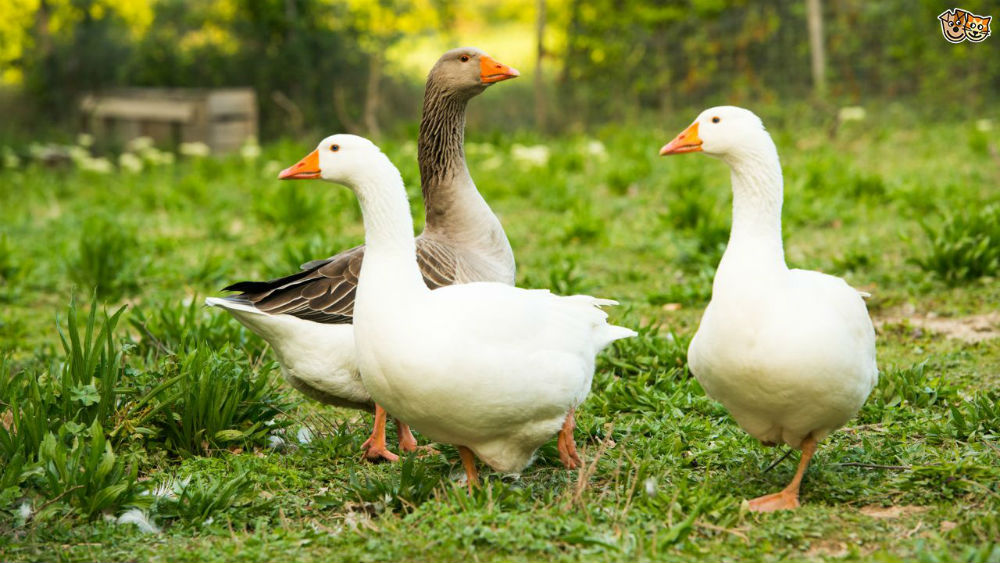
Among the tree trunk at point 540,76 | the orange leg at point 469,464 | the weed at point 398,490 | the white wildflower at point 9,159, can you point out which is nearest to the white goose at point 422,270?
the orange leg at point 469,464

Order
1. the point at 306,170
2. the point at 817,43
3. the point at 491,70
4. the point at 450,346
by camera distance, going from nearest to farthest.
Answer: the point at 450,346, the point at 306,170, the point at 491,70, the point at 817,43

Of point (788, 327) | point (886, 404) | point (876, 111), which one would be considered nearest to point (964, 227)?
point (886, 404)

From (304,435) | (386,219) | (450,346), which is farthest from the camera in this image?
(304,435)

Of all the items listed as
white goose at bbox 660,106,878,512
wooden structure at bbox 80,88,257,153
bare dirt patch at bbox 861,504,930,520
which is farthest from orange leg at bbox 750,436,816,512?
wooden structure at bbox 80,88,257,153

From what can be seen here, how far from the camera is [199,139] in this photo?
15.0 metres

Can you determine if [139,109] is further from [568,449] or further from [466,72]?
[568,449]

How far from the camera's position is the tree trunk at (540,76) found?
49.0ft

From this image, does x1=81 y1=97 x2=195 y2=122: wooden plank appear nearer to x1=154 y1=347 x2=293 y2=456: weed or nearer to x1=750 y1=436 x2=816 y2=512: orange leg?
x1=154 y1=347 x2=293 y2=456: weed

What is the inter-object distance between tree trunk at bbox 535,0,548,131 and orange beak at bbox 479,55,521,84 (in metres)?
10.4

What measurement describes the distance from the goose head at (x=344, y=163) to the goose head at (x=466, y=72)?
1.68m

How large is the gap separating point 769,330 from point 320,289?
6.29ft

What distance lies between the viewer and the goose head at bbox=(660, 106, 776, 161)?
327cm

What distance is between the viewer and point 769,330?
121 inches

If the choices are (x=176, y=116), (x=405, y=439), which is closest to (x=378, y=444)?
(x=405, y=439)
